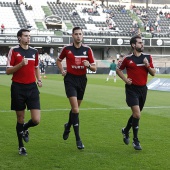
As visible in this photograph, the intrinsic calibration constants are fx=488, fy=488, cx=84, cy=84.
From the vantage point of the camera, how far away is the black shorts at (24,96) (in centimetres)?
897

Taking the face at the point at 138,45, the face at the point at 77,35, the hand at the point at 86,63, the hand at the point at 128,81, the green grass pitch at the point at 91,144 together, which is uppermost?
the face at the point at 77,35

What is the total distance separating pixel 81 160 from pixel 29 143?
2.03 meters

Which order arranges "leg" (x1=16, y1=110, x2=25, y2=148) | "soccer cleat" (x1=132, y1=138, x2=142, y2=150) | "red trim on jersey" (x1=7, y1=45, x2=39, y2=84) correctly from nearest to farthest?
1. "red trim on jersey" (x1=7, y1=45, x2=39, y2=84)
2. "leg" (x1=16, y1=110, x2=25, y2=148)
3. "soccer cleat" (x1=132, y1=138, x2=142, y2=150)

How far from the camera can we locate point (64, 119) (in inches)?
562

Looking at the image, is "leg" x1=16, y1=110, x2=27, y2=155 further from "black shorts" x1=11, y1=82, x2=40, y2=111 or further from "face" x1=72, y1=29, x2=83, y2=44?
"face" x1=72, y1=29, x2=83, y2=44

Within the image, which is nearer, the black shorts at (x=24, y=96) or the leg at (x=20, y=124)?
the black shorts at (x=24, y=96)

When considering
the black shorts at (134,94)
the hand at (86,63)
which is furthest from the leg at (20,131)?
the black shorts at (134,94)

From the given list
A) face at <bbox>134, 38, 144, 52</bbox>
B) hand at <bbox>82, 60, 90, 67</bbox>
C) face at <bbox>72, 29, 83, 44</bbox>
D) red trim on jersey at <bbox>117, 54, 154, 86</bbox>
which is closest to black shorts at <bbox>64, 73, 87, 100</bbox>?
hand at <bbox>82, 60, 90, 67</bbox>

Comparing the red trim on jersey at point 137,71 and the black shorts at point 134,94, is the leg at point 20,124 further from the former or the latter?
the red trim on jersey at point 137,71

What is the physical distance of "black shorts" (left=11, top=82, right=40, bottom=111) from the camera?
8969 mm

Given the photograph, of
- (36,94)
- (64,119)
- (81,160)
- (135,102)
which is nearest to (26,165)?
(81,160)

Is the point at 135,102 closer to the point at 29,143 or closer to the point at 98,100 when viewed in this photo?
the point at 29,143

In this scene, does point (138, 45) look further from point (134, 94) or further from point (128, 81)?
point (134, 94)

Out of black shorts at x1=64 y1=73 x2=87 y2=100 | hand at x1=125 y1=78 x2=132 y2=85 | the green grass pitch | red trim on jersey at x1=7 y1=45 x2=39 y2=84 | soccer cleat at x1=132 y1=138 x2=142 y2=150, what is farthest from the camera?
black shorts at x1=64 y1=73 x2=87 y2=100
